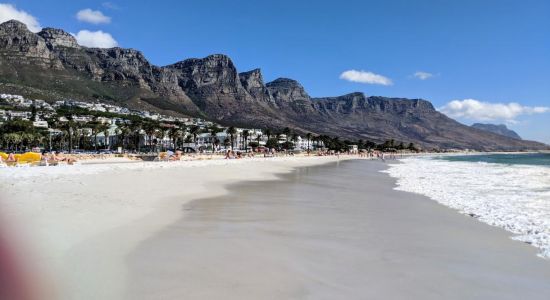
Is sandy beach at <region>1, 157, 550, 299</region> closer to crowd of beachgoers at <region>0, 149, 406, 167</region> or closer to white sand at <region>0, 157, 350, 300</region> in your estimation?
white sand at <region>0, 157, 350, 300</region>

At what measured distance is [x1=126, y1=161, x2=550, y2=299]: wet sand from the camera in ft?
19.3

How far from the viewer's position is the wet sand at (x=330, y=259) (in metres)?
5.89

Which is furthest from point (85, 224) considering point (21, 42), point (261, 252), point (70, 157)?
point (21, 42)

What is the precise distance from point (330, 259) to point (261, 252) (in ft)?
4.62

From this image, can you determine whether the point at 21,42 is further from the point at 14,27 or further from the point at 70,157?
the point at 70,157

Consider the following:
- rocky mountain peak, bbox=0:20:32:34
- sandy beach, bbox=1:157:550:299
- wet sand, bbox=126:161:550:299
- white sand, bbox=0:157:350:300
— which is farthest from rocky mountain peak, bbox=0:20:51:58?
wet sand, bbox=126:161:550:299

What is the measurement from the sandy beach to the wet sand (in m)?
0.03

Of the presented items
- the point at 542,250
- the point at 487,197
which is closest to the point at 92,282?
the point at 542,250

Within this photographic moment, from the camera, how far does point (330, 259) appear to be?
24.9ft

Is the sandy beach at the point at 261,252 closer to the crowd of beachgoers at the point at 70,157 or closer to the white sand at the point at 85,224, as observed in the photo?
the white sand at the point at 85,224

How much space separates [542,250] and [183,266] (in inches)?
310

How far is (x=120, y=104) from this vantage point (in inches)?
7485

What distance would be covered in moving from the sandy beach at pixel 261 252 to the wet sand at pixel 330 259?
0.03 metres

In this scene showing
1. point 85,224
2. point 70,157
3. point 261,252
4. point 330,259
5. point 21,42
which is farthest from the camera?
point 21,42
